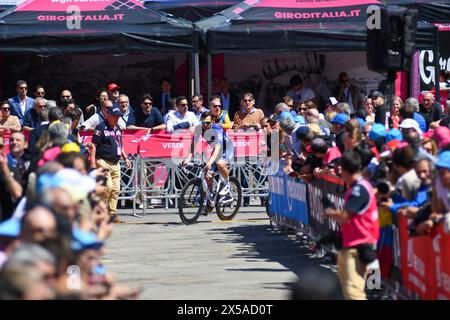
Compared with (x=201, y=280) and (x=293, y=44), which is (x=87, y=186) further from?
(x=293, y=44)

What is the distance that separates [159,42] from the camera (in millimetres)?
21969

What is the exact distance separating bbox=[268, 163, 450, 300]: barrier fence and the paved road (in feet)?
1.82

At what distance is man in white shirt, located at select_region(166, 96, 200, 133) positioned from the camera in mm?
21766

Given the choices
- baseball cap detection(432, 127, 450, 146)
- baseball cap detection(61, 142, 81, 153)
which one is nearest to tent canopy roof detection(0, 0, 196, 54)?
baseball cap detection(61, 142, 81, 153)

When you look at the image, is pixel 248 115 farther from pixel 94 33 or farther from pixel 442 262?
pixel 442 262

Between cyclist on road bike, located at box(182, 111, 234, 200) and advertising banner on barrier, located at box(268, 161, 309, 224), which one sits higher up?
cyclist on road bike, located at box(182, 111, 234, 200)

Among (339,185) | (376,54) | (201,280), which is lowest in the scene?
(201,280)

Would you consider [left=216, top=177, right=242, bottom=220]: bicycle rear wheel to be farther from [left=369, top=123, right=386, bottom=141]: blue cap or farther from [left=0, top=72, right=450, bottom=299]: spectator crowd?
[left=369, top=123, right=386, bottom=141]: blue cap

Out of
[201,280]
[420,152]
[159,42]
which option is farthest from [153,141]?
[420,152]

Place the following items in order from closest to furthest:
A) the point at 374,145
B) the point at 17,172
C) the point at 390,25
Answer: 1. the point at 17,172
2. the point at 374,145
3. the point at 390,25

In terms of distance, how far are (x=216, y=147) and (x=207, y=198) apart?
0.86 meters

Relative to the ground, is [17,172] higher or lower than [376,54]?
lower

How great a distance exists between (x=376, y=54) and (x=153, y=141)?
6592 mm

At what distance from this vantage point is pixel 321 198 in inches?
580
